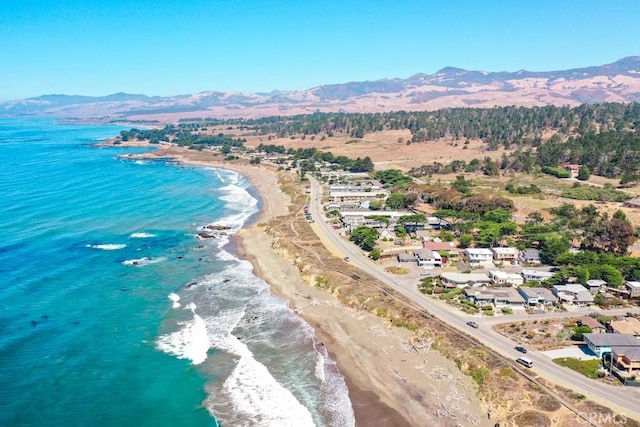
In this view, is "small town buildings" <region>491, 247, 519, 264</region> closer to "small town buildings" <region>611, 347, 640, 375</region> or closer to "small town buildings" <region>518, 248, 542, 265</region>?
"small town buildings" <region>518, 248, 542, 265</region>

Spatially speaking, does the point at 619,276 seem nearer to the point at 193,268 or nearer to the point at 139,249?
the point at 193,268

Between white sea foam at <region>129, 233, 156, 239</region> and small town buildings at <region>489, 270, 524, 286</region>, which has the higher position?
white sea foam at <region>129, 233, 156, 239</region>

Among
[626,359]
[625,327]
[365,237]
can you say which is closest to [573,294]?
[625,327]

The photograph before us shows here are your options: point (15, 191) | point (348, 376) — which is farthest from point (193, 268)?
point (15, 191)

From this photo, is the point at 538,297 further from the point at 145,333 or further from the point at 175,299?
the point at 145,333

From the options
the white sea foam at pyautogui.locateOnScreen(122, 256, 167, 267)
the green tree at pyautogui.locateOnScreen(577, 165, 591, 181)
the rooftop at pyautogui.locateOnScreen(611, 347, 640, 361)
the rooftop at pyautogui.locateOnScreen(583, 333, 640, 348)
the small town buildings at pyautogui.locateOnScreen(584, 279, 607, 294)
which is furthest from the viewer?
the green tree at pyautogui.locateOnScreen(577, 165, 591, 181)

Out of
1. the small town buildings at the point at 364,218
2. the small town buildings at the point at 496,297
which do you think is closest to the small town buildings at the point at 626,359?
the small town buildings at the point at 496,297

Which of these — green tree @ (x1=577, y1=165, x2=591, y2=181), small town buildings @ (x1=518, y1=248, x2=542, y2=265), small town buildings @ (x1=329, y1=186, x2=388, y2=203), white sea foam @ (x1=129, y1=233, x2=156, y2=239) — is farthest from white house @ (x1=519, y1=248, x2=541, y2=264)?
green tree @ (x1=577, y1=165, x2=591, y2=181)
